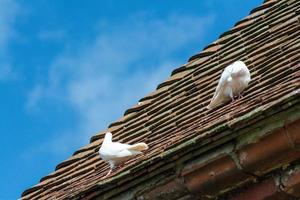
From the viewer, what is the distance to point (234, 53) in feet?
24.3

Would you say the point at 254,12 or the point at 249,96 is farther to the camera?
the point at 254,12

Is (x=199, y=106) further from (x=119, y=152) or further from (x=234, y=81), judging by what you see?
(x=119, y=152)

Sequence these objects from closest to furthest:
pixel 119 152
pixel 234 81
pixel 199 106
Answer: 1. pixel 234 81
2. pixel 119 152
3. pixel 199 106

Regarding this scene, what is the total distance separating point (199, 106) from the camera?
21.7ft

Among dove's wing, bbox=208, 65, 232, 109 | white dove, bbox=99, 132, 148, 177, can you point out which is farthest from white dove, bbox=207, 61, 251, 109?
white dove, bbox=99, 132, 148, 177

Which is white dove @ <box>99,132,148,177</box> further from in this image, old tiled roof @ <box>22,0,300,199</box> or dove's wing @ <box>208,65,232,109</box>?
dove's wing @ <box>208,65,232,109</box>

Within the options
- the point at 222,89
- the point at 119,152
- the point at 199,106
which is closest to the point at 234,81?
the point at 222,89

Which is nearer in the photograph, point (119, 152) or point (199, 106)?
point (119, 152)

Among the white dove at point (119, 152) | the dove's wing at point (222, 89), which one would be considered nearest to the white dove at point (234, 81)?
the dove's wing at point (222, 89)

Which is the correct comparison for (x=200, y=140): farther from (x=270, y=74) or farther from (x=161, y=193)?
(x=270, y=74)

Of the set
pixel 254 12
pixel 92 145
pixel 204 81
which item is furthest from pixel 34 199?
pixel 254 12

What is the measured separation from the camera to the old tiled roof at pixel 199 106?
5195 millimetres

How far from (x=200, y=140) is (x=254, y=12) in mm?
3476

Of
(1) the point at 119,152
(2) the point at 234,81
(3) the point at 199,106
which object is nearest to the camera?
(2) the point at 234,81
